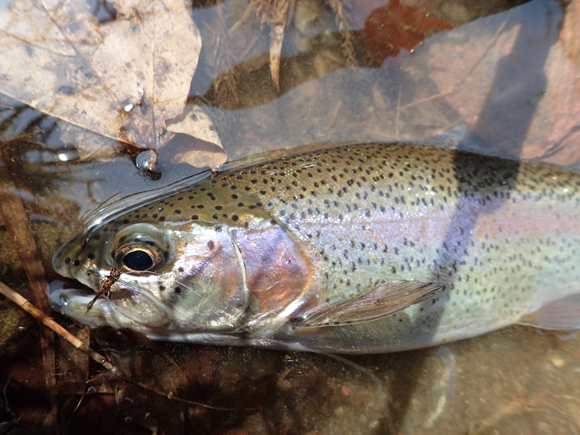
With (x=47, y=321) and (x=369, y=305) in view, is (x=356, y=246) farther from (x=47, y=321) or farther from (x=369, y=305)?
(x=47, y=321)

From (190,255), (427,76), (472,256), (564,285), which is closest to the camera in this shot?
(190,255)

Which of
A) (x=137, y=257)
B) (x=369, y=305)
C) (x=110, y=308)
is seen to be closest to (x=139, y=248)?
(x=137, y=257)

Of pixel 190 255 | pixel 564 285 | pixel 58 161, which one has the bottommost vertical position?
pixel 564 285

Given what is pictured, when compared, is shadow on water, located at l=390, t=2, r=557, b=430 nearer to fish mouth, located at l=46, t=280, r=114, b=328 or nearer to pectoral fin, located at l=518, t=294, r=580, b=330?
pectoral fin, located at l=518, t=294, r=580, b=330

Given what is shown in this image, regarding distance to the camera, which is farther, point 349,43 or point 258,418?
point 349,43

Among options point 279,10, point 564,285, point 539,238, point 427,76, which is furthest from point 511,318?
point 279,10

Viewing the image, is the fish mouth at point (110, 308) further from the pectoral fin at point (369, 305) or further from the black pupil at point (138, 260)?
the pectoral fin at point (369, 305)

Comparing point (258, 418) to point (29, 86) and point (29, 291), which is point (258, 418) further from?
point (29, 86)

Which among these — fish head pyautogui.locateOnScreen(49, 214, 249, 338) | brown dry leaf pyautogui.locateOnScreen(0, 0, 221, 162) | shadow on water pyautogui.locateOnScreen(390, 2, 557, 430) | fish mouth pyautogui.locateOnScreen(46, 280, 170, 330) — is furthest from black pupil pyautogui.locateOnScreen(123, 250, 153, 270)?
shadow on water pyautogui.locateOnScreen(390, 2, 557, 430)
